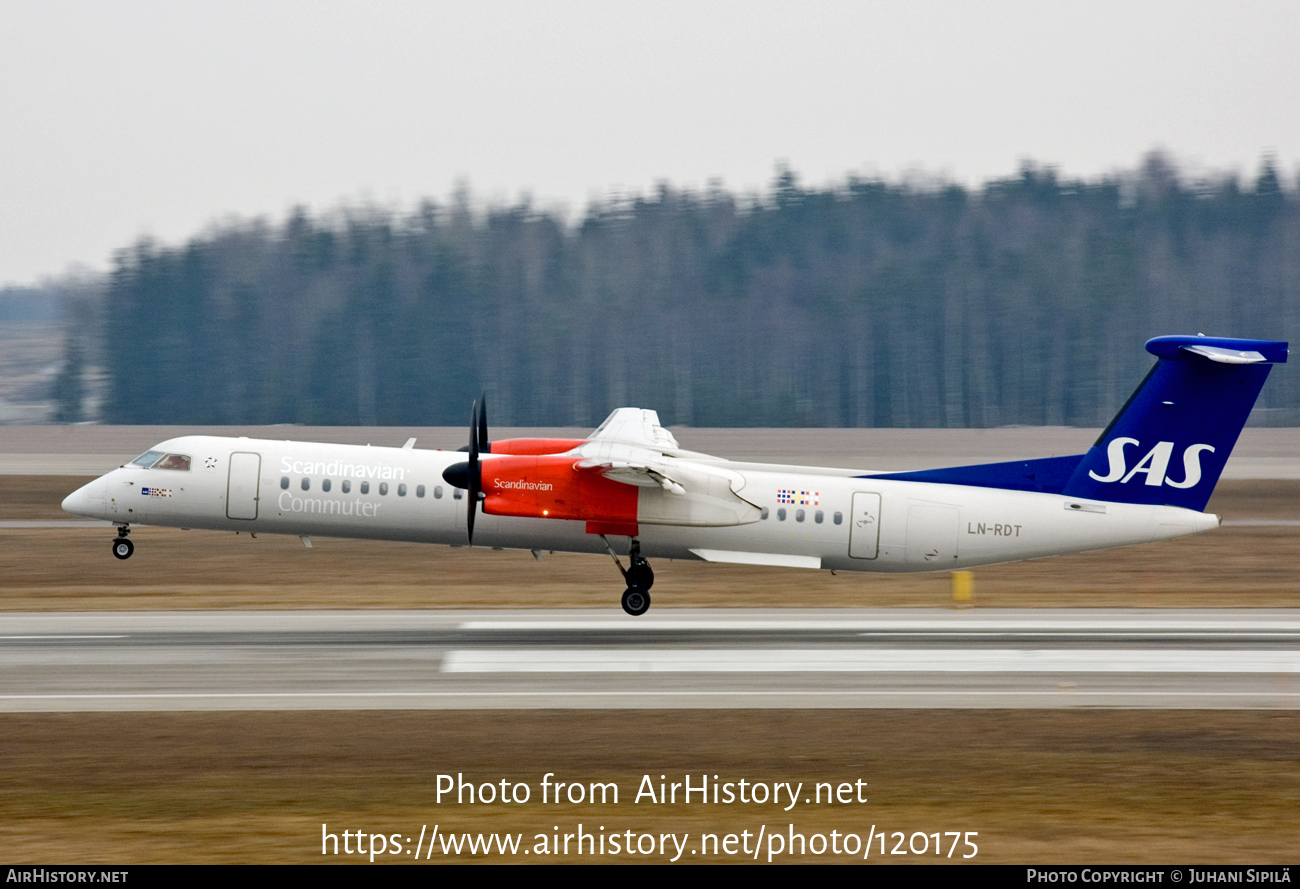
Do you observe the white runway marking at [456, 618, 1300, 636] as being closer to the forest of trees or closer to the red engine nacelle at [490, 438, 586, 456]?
the red engine nacelle at [490, 438, 586, 456]

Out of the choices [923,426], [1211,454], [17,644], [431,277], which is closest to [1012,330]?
[923,426]

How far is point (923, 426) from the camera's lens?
8019 cm

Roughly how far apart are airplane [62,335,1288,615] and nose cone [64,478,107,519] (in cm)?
46

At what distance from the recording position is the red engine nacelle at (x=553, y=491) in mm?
20953

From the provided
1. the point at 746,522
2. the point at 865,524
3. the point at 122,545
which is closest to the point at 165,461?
the point at 122,545

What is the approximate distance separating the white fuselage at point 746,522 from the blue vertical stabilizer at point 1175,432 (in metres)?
0.33

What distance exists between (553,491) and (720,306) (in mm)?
66515

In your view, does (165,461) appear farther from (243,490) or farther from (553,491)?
(553,491)

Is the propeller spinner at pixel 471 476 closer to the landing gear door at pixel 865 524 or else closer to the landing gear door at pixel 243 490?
the landing gear door at pixel 243 490

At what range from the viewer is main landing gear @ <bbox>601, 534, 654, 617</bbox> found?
21875mm

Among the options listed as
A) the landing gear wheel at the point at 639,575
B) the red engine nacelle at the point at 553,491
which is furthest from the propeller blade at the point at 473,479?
the landing gear wheel at the point at 639,575

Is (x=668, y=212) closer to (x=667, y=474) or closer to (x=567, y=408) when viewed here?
(x=567, y=408)
